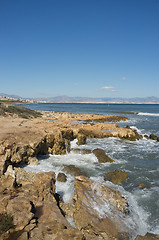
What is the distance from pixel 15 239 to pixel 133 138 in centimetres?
2092

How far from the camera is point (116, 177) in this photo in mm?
11328

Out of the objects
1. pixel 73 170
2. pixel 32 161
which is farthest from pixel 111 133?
pixel 32 161

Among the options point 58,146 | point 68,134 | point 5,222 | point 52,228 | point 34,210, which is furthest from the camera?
point 68,134

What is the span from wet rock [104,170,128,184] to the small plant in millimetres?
7329

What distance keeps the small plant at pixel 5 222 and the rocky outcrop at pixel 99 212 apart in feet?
8.34

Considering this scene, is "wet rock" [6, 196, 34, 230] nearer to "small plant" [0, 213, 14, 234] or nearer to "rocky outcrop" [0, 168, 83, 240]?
"rocky outcrop" [0, 168, 83, 240]

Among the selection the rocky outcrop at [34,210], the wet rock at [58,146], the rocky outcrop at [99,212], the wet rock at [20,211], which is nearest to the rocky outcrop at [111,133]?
→ the wet rock at [58,146]

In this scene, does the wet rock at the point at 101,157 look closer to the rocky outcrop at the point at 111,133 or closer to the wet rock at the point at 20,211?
the rocky outcrop at the point at 111,133

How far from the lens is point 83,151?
1656 centimetres

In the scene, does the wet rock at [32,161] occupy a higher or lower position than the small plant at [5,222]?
lower

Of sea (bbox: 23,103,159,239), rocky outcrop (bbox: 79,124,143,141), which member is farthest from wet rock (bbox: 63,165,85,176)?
rocky outcrop (bbox: 79,124,143,141)

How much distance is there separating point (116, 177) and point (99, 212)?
4.73 m

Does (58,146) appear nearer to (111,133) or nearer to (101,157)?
(101,157)

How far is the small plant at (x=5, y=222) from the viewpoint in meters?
4.90
